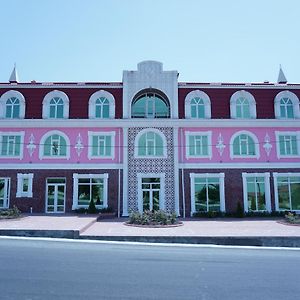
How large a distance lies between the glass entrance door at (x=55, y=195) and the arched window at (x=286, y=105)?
16250 mm

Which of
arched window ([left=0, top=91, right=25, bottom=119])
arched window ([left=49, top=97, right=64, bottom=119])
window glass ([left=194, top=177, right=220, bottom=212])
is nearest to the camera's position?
window glass ([left=194, top=177, right=220, bottom=212])

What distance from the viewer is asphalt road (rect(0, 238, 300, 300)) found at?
578cm

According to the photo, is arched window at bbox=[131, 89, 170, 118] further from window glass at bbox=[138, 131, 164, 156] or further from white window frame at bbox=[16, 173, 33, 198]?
white window frame at bbox=[16, 173, 33, 198]

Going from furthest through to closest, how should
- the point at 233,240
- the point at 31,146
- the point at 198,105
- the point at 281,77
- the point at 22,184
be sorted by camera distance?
1. the point at 281,77
2. the point at 198,105
3. the point at 31,146
4. the point at 22,184
5. the point at 233,240

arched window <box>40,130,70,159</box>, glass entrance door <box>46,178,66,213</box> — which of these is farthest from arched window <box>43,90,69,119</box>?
glass entrance door <box>46,178,66,213</box>

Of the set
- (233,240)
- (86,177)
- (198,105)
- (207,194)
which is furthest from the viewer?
(198,105)

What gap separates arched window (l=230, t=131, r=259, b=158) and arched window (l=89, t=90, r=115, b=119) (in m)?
8.98

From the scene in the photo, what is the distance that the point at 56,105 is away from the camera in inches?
897

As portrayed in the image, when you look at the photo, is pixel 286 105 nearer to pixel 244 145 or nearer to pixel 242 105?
pixel 242 105

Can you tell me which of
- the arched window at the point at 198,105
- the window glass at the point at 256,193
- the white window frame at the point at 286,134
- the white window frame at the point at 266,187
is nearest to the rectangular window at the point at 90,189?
the arched window at the point at 198,105

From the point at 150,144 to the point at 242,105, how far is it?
7.43 metres

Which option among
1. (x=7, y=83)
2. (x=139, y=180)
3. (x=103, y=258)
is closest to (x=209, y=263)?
(x=103, y=258)

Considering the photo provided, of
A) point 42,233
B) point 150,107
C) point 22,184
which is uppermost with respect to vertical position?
point 150,107

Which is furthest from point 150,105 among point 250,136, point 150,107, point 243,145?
point 250,136
